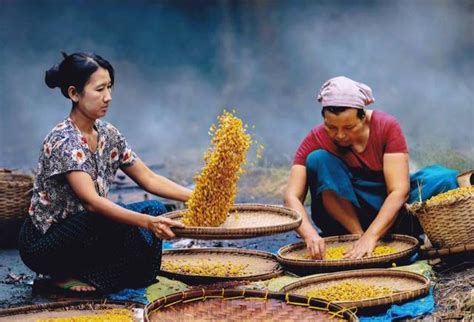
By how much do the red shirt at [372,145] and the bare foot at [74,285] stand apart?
1.76 meters

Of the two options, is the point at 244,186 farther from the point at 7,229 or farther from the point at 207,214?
the point at 207,214

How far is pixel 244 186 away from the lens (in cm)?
906

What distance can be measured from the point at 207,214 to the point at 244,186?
4296mm

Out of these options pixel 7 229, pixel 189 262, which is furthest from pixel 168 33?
pixel 189 262

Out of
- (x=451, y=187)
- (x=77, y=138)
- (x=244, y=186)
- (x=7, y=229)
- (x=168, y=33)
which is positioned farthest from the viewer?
(x=168, y=33)

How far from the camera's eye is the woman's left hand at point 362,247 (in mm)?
5340

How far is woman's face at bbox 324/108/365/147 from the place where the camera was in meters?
5.40

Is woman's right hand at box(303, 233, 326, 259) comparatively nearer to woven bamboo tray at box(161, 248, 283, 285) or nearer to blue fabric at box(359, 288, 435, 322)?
woven bamboo tray at box(161, 248, 283, 285)

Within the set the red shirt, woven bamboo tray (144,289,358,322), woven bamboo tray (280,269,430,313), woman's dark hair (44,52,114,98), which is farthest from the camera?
the red shirt

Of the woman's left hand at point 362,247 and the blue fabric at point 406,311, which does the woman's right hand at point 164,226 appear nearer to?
the blue fabric at point 406,311

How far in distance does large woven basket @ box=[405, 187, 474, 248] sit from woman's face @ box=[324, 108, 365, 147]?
24.6 inches

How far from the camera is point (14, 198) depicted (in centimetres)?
649

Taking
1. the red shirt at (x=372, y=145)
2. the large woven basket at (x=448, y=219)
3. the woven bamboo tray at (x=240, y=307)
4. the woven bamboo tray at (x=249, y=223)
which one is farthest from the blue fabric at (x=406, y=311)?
the red shirt at (x=372, y=145)

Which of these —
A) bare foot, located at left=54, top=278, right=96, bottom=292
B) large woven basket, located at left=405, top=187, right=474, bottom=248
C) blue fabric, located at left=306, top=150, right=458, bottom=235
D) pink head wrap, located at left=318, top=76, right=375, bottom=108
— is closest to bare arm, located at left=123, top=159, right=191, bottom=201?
bare foot, located at left=54, top=278, right=96, bottom=292
